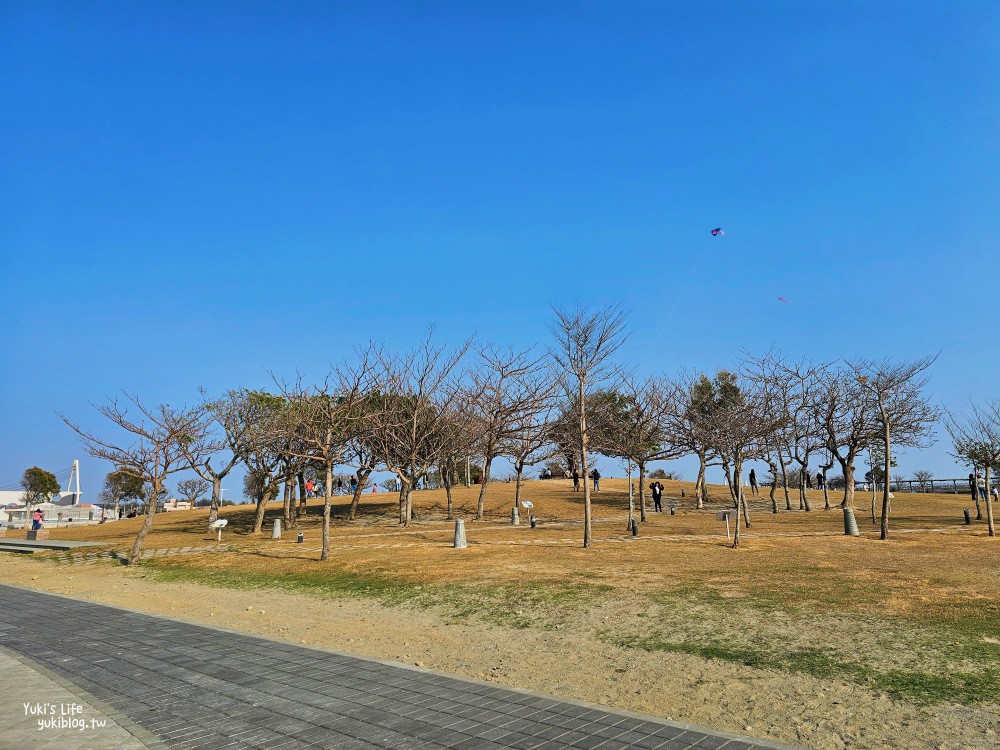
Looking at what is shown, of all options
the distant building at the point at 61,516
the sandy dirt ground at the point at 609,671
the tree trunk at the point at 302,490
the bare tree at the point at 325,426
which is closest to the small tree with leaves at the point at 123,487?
the distant building at the point at 61,516

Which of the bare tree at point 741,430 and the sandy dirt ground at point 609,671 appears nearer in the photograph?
the sandy dirt ground at point 609,671

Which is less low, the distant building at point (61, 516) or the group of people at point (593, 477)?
the group of people at point (593, 477)

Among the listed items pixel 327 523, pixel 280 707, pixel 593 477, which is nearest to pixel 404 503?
pixel 327 523

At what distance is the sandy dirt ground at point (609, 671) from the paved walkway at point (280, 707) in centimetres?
74

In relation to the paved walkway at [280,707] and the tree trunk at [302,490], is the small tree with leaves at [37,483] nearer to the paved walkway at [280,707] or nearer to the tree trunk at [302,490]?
the tree trunk at [302,490]

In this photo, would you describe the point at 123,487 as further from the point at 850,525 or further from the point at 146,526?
the point at 850,525

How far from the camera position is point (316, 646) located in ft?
32.0

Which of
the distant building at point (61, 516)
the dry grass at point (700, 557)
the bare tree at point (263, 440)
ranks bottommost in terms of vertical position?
the distant building at point (61, 516)

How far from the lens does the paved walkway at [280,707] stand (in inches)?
221

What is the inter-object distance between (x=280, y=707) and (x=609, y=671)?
398 cm

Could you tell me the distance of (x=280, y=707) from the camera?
21.7 feet

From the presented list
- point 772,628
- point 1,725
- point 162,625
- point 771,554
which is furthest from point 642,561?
point 1,725

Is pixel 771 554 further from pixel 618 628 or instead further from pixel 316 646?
pixel 316 646

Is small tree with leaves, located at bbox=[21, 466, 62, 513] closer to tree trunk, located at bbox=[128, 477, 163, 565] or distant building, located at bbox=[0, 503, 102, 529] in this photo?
distant building, located at bbox=[0, 503, 102, 529]
